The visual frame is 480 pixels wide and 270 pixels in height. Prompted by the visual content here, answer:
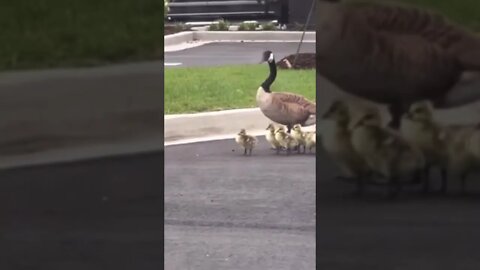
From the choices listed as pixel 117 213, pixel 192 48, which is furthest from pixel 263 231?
pixel 192 48

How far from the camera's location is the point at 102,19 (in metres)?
4.21

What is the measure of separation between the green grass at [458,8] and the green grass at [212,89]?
6.07 meters

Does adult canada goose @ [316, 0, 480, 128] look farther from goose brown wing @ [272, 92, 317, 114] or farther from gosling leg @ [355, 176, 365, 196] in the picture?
goose brown wing @ [272, 92, 317, 114]

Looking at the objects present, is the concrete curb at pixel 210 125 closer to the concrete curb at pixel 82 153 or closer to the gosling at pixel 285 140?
the gosling at pixel 285 140

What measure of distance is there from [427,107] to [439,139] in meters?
0.15

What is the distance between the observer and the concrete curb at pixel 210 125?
985 centimetres

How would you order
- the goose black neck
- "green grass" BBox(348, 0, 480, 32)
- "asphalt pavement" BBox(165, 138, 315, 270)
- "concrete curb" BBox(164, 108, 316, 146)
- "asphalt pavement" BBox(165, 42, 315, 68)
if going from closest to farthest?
"green grass" BBox(348, 0, 480, 32), "asphalt pavement" BBox(165, 138, 315, 270), the goose black neck, "concrete curb" BBox(164, 108, 316, 146), "asphalt pavement" BBox(165, 42, 315, 68)

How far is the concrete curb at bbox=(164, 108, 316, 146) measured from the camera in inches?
388

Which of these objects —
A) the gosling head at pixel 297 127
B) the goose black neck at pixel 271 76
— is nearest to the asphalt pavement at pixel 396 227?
the gosling head at pixel 297 127

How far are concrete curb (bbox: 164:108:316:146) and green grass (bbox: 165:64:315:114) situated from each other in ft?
0.49

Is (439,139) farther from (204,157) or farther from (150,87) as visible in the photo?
(204,157)

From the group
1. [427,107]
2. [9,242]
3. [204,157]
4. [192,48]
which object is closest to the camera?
[427,107]

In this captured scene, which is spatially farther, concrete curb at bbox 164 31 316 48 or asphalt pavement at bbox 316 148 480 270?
concrete curb at bbox 164 31 316 48

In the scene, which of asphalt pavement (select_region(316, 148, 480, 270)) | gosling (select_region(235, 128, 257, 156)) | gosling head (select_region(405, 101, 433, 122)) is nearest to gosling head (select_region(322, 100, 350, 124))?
asphalt pavement (select_region(316, 148, 480, 270))
